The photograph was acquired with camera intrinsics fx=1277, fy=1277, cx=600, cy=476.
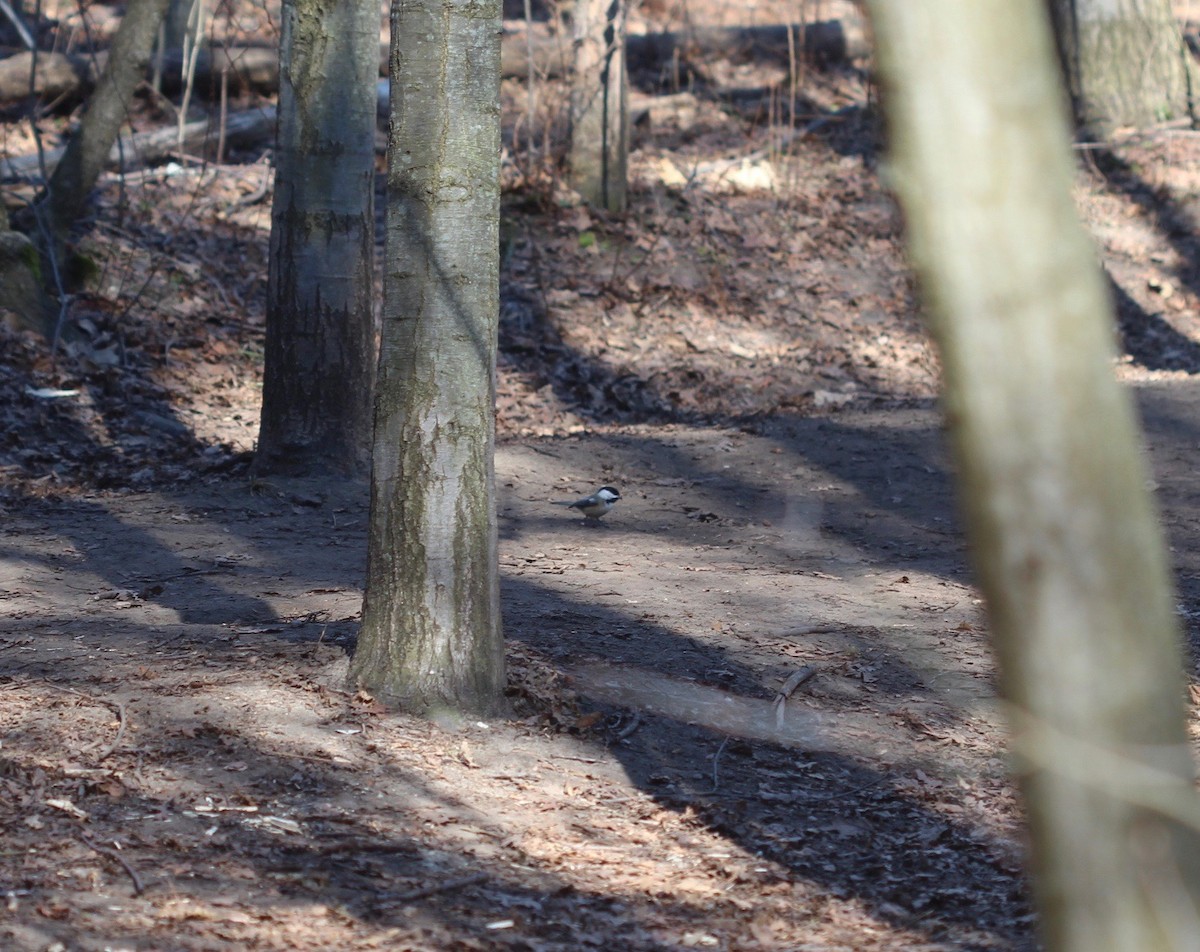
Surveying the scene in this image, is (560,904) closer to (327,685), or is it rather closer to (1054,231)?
(327,685)

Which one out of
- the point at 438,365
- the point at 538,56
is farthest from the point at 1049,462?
the point at 538,56

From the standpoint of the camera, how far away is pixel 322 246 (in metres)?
7.49

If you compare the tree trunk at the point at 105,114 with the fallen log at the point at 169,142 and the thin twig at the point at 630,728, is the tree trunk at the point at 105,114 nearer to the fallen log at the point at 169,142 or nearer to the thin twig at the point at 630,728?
the fallen log at the point at 169,142

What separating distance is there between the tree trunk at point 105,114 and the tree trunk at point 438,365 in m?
7.46

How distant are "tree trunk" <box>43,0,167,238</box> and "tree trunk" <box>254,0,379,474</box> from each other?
394cm

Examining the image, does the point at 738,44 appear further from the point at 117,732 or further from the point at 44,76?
the point at 117,732

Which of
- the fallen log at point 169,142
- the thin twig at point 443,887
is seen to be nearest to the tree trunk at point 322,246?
the thin twig at point 443,887

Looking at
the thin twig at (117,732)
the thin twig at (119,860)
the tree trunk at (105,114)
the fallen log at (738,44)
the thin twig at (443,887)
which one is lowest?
the thin twig at (443,887)

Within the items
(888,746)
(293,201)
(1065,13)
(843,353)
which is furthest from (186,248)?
(1065,13)

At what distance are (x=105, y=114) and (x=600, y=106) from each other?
17.2 feet

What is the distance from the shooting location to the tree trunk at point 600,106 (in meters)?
13.6

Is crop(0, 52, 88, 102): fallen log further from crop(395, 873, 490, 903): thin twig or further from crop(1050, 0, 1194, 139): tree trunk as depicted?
crop(395, 873, 490, 903): thin twig

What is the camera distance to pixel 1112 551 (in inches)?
73.5

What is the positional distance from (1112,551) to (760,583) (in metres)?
4.68
